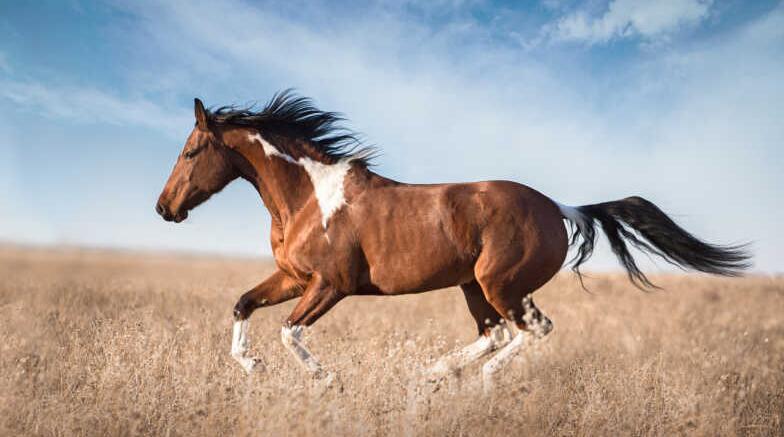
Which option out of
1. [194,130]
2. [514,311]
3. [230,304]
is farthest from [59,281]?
A: [514,311]

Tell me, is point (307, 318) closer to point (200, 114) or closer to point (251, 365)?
point (251, 365)

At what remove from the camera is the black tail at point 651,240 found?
574cm

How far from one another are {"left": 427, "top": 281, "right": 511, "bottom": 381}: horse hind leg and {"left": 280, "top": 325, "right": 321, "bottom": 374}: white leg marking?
92cm

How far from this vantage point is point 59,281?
9.64 m

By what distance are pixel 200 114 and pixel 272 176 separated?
0.88 m

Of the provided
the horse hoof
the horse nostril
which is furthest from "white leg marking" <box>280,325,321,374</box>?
the horse nostril

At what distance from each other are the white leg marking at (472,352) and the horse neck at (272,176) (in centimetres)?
181

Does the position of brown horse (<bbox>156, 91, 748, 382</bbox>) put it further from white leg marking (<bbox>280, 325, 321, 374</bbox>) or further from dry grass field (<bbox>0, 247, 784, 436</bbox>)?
dry grass field (<bbox>0, 247, 784, 436</bbox>)

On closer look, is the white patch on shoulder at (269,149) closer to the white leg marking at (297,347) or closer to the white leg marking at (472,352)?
the white leg marking at (297,347)

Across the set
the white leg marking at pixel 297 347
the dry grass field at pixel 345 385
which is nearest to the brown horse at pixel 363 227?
the white leg marking at pixel 297 347

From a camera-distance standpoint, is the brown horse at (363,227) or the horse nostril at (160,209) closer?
the brown horse at (363,227)

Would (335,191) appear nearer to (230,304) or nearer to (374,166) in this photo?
(374,166)

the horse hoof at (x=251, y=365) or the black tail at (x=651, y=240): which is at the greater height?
the black tail at (x=651, y=240)

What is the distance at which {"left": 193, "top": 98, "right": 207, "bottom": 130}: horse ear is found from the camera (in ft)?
17.4
